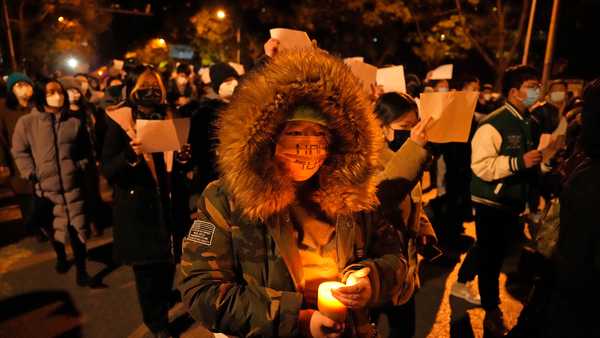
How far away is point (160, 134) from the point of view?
9.08 ft

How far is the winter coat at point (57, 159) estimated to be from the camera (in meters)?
4.20

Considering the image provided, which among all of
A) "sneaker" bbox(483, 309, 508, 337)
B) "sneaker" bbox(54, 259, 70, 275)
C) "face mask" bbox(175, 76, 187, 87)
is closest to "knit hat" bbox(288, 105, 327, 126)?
"sneaker" bbox(483, 309, 508, 337)

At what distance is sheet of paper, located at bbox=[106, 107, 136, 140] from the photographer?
2.96m

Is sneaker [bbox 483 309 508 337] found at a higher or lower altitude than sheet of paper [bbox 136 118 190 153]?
Answer: lower

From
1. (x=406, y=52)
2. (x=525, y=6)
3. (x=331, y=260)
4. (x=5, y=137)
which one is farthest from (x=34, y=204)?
(x=406, y=52)

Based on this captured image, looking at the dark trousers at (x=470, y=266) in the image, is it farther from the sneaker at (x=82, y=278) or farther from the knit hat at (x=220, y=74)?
the sneaker at (x=82, y=278)

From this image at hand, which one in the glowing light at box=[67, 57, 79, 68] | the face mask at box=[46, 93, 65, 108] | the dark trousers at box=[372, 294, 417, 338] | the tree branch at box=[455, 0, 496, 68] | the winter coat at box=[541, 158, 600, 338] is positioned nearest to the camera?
the winter coat at box=[541, 158, 600, 338]

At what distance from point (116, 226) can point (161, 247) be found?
1.31ft

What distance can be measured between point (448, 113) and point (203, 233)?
4.95 ft

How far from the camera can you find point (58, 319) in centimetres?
380

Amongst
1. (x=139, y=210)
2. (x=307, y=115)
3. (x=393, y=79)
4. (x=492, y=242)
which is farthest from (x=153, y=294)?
(x=492, y=242)

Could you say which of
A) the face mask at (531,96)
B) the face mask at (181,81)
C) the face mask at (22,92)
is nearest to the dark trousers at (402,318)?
the face mask at (531,96)

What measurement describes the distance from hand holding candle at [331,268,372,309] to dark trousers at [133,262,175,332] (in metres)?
2.23

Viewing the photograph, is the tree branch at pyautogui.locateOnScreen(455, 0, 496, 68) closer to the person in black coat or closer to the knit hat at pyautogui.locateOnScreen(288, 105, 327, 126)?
the person in black coat
